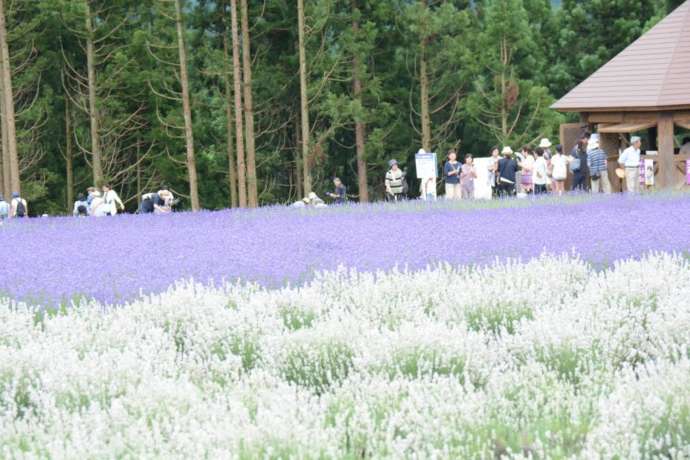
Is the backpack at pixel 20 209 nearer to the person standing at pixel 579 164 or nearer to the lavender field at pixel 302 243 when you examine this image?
the lavender field at pixel 302 243

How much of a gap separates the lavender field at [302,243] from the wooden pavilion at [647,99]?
9106 mm

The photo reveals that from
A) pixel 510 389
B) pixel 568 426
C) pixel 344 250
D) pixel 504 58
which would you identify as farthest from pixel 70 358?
pixel 504 58

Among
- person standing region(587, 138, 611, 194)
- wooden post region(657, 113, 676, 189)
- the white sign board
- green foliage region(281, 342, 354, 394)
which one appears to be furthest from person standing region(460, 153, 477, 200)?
green foliage region(281, 342, 354, 394)

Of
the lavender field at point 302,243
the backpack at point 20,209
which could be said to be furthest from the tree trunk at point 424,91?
the lavender field at point 302,243

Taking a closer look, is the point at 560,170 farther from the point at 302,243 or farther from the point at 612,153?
the point at 302,243

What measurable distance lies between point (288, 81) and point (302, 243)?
1254 inches

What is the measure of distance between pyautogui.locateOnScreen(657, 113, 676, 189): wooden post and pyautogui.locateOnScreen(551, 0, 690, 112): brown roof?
68cm

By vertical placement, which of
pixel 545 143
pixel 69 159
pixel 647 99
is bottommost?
pixel 545 143

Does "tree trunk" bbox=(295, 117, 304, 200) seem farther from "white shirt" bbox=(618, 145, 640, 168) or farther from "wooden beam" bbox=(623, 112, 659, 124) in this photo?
"white shirt" bbox=(618, 145, 640, 168)

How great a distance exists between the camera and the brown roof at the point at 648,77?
30.5 m

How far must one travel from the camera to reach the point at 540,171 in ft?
91.2

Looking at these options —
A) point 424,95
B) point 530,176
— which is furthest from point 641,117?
point 424,95

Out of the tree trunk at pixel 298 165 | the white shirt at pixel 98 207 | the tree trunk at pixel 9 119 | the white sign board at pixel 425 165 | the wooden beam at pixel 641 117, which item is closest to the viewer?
the white shirt at pixel 98 207

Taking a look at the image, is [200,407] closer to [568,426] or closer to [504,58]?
[568,426]
